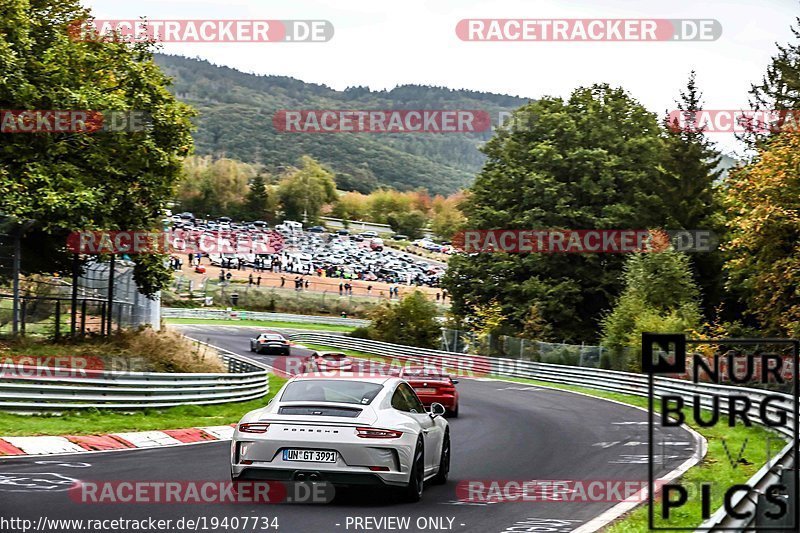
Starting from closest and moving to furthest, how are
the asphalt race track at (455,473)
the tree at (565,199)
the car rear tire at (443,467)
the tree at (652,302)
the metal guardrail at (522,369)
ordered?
the asphalt race track at (455,473) → the car rear tire at (443,467) → the metal guardrail at (522,369) → the tree at (652,302) → the tree at (565,199)

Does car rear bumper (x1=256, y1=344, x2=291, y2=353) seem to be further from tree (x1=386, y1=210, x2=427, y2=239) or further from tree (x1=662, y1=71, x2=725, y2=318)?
tree (x1=386, y1=210, x2=427, y2=239)

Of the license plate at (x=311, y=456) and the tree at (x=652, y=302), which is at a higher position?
the tree at (x=652, y=302)

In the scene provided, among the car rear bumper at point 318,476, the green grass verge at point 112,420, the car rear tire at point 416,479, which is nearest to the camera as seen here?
the car rear bumper at point 318,476

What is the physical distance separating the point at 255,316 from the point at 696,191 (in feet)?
136

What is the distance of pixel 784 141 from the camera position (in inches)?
1626

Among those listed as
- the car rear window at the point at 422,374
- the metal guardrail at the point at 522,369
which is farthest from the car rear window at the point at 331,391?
the car rear window at the point at 422,374

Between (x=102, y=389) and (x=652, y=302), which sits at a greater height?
(x=652, y=302)

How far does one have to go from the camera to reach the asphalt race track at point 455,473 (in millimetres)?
10258

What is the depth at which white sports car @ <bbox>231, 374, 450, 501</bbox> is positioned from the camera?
1112 centimetres

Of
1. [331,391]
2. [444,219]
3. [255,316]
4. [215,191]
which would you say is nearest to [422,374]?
[331,391]

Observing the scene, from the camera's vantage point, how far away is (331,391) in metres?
12.2

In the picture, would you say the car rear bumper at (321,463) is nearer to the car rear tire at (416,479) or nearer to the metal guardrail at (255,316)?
the car rear tire at (416,479)

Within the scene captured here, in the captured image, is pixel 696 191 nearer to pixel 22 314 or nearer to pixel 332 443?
pixel 22 314

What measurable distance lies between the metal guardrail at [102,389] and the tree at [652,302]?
22218 mm
